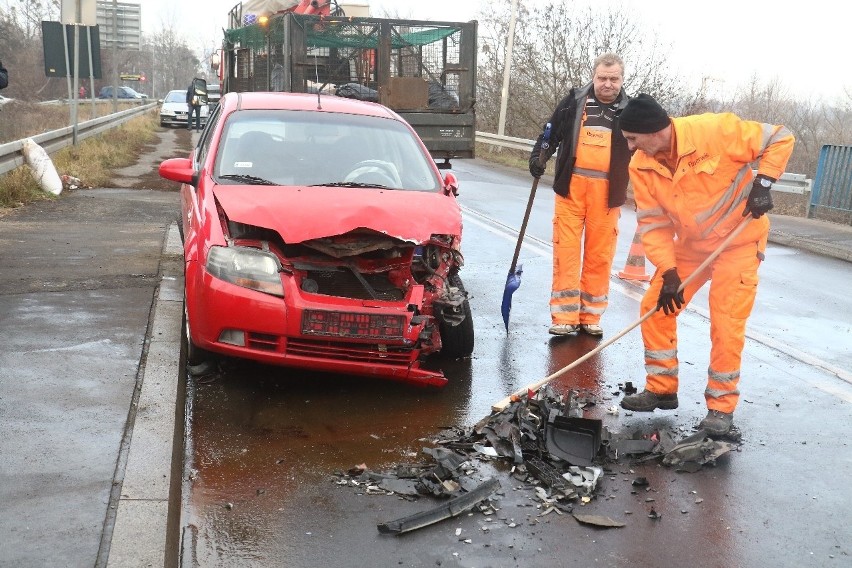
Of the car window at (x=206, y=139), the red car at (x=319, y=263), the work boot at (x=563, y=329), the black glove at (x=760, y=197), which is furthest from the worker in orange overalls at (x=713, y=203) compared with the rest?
the car window at (x=206, y=139)

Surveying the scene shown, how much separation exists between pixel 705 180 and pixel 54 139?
556 inches

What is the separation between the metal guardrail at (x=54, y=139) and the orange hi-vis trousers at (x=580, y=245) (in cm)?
789

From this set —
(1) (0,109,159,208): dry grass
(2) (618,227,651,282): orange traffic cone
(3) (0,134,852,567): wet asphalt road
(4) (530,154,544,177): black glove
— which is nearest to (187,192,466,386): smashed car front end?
(3) (0,134,852,567): wet asphalt road

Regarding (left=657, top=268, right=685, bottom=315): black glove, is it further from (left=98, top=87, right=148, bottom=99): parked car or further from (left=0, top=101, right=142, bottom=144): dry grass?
(left=98, top=87, right=148, bottom=99): parked car

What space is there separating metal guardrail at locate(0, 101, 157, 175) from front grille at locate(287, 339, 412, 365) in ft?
26.4

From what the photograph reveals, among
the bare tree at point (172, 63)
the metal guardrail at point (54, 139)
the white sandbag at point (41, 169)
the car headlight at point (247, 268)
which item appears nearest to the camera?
the car headlight at point (247, 268)

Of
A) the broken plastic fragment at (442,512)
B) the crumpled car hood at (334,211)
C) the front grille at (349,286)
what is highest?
the crumpled car hood at (334,211)

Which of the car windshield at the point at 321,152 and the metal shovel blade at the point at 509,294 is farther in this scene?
the metal shovel blade at the point at 509,294

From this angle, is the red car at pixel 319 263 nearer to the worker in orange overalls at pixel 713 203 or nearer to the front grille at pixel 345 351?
the front grille at pixel 345 351

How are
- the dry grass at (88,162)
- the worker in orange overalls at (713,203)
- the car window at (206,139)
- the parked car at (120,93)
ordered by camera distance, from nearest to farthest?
the worker in orange overalls at (713,203) < the car window at (206,139) < the dry grass at (88,162) < the parked car at (120,93)

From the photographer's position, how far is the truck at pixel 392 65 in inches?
516

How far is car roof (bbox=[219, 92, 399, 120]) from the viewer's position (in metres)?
6.73

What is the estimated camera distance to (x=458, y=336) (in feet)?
19.3

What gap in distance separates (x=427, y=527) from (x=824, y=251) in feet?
31.6
